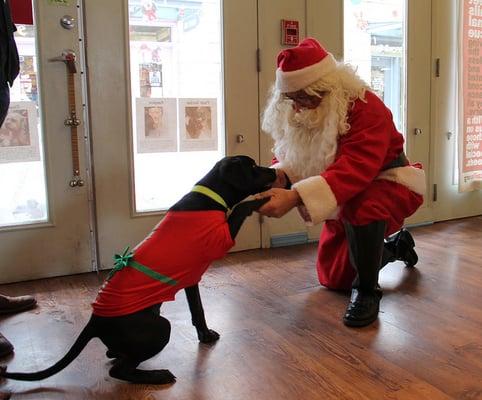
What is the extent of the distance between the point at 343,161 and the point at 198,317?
72 cm

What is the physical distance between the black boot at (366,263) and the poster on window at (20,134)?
1.48 m

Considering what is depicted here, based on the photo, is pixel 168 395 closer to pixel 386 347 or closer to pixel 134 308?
pixel 134 308

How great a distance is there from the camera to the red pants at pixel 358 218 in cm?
191

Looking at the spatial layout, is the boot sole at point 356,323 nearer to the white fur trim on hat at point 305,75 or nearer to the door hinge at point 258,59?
the white fur trim on hat at point 305,75

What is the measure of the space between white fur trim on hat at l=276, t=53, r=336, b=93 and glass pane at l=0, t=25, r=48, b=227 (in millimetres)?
1207

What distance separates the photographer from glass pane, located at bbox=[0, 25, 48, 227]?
2354mm

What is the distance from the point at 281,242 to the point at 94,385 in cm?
A: 171

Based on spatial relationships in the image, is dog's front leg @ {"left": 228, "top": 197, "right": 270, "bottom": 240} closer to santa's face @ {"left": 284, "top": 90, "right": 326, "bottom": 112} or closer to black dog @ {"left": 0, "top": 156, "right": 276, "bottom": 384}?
black dog @ {"left": 0, "top": 156, "right": 276, "bottom": 384}

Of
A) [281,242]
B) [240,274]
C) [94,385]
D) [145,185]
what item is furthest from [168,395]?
[281,242]

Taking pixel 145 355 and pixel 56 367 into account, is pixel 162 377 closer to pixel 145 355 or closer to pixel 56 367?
pixel 145 355

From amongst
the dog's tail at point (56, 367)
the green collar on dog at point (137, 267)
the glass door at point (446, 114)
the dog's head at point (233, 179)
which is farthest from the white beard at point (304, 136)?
the glass door at point (446, 114)

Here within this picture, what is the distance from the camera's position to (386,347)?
1.64 metres

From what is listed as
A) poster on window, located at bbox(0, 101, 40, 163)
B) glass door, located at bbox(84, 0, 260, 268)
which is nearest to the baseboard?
glass door, located at bbox(84, 0, 260, 268)

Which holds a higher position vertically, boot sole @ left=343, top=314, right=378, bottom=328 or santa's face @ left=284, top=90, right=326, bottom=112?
santa's face @ left=284, top=90, right=326, bottom=112
